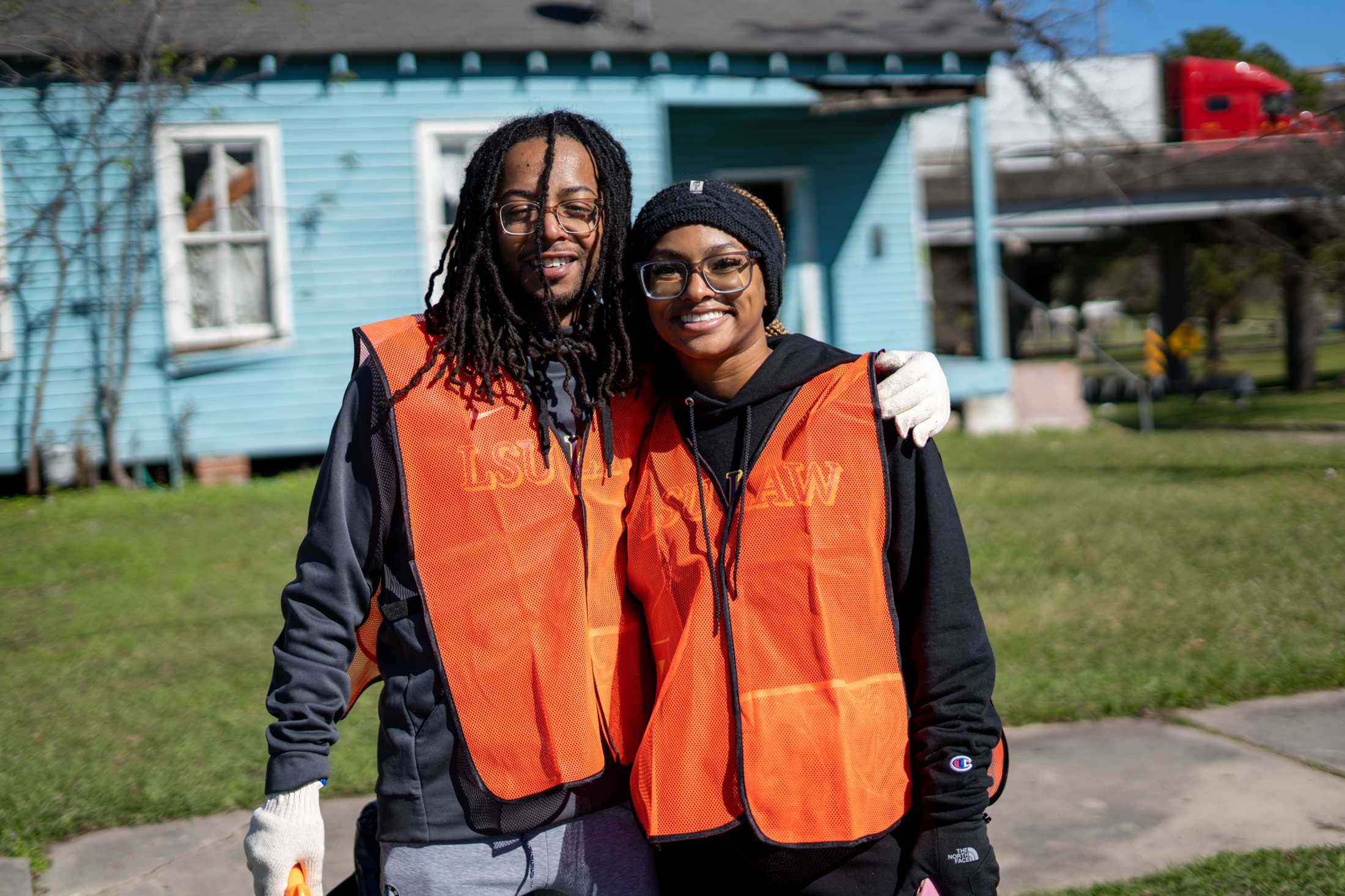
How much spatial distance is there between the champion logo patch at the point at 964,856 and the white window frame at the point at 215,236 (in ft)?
33.6

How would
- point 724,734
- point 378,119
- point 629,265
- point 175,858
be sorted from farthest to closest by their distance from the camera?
point 378,119 < point 175,858 < point 629,265 < point 724,734

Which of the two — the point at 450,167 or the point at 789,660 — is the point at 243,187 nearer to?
the point at 450,167

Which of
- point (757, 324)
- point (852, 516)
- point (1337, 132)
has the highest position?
point (1337, 132)

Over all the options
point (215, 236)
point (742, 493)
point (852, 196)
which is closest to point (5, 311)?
point (215, 236)

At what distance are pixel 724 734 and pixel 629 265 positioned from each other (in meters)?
0.91

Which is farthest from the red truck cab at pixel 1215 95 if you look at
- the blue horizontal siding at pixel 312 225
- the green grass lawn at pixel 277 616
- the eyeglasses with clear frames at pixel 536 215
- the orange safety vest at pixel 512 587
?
the orange safety vest at pixel 512 587

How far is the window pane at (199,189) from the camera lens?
36.8ft

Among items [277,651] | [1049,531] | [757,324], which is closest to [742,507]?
[757,324]

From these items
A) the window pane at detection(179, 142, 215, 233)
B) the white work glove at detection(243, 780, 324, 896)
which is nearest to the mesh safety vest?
the white work glove at detection(243, 780, 324, 896)

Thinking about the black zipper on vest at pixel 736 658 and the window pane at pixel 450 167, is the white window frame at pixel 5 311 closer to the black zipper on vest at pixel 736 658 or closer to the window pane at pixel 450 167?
the window pane at pixel 450 167

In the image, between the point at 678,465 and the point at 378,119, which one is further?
the point at 378,119

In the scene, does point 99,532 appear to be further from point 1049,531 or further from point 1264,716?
point 1264,716

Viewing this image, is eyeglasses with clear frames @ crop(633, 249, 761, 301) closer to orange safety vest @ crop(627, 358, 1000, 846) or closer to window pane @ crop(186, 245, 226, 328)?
orange safety vest @ crop(627, 358, 1000, 846)

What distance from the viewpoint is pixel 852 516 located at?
211 cm
